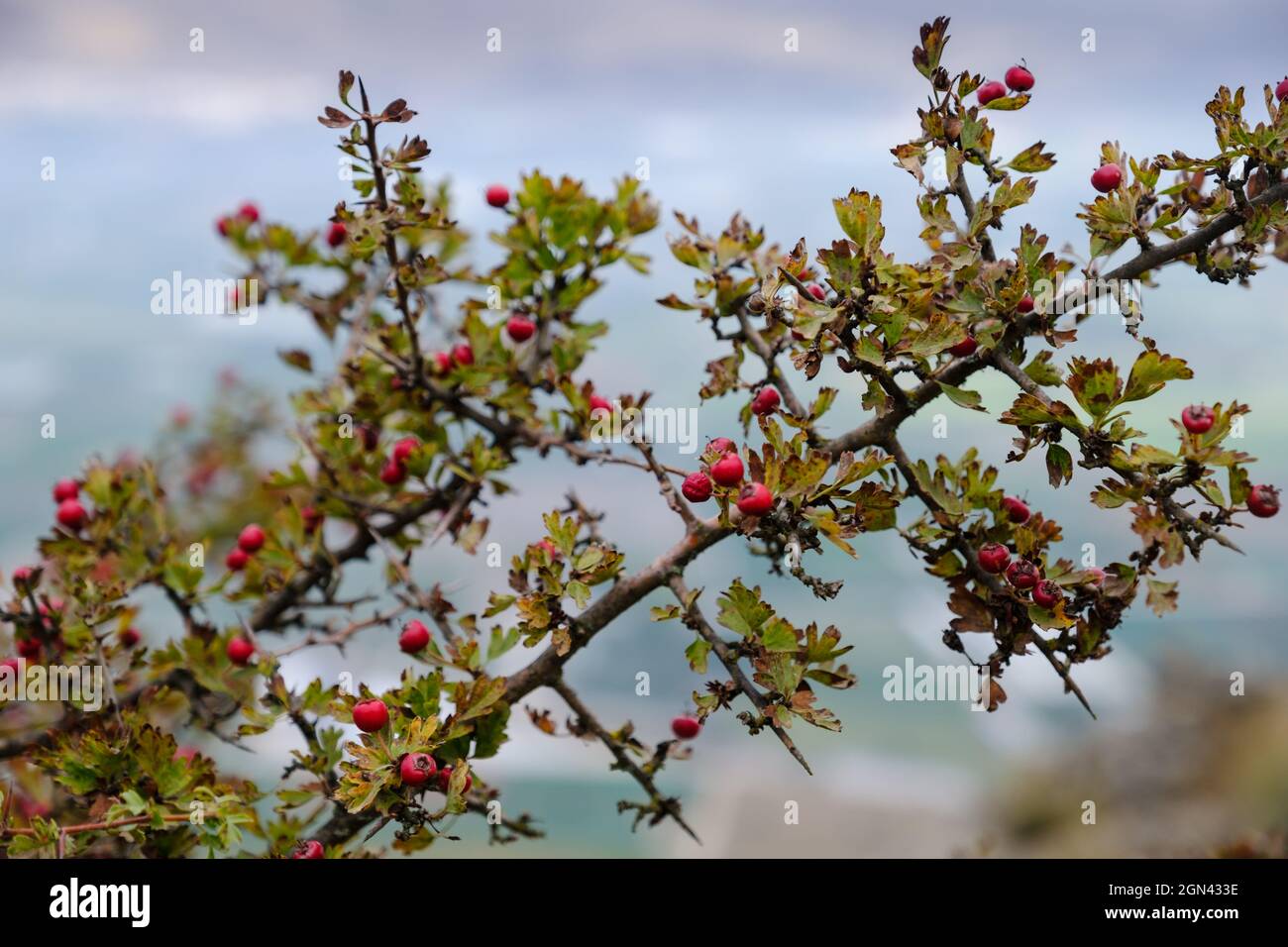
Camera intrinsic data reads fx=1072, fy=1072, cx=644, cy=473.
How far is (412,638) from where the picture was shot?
307cm

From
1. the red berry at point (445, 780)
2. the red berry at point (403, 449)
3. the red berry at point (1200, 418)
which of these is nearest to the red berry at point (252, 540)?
the red berry at point (403, 449)

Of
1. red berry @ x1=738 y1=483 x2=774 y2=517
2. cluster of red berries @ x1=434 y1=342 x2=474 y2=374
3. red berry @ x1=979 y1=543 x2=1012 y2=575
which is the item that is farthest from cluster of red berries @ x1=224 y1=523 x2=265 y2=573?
red berry @ x1=979 y1=543 x2=1012 y2=575

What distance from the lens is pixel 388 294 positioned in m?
3.51

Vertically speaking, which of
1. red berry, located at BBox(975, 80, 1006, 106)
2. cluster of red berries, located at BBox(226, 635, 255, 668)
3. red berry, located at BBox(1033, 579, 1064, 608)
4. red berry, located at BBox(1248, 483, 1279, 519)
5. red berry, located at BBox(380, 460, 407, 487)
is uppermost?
red berry, located at BBox(975, 80, 1006, 106)

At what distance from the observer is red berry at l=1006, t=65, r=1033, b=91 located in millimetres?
2701

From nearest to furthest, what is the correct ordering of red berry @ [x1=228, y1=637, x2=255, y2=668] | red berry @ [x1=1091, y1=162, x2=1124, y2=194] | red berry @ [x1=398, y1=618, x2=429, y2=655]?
red berry @ [x1=1091, y1=162, x2=1124, y2=194]
red berry @ [x1=398, y1=618, x2=429, y2=655]
red berry @ [x1=228, y1=637, x2=255, y2=668]

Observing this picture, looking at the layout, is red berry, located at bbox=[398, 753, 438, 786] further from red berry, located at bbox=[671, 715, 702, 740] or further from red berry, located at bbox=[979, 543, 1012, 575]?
red berry, located at bbox=[979, 543, 1012, 575]

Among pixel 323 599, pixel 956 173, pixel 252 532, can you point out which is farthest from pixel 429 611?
pixel 956 173

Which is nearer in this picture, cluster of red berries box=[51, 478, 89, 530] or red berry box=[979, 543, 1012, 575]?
red berry box=[979, 543, 1012, 575]

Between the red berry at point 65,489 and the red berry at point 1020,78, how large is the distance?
3281mm

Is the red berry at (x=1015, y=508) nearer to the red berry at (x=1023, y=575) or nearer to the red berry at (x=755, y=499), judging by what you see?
the red berry at (x=1023, y=575)

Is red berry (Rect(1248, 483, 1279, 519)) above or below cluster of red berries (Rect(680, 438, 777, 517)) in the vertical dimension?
below

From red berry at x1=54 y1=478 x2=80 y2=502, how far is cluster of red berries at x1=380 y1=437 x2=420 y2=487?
1075 mm
